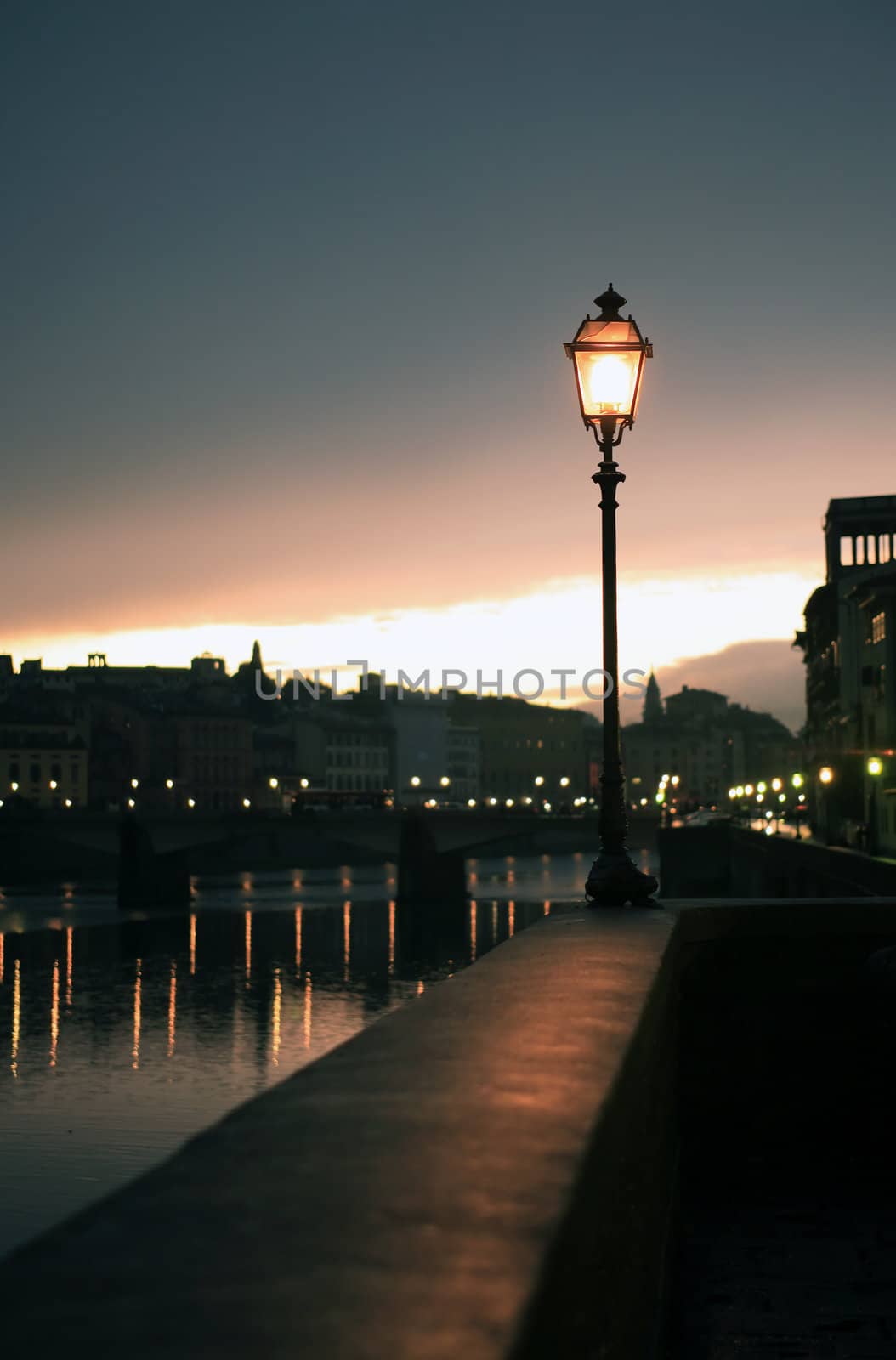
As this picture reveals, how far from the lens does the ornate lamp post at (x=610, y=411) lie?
12055 mm

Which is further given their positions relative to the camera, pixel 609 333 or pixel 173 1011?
pixel 173 1011

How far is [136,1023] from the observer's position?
41312 millimetres

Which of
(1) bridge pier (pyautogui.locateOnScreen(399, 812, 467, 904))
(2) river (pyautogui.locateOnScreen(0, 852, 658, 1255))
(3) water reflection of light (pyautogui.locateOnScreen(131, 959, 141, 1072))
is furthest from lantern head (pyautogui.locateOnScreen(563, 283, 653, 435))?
(1) bridge pier (pyautogui.locateOnScreen(399, 812, 467, 904))

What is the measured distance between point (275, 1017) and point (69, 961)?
Answer: 1578 cm

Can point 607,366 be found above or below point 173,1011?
above

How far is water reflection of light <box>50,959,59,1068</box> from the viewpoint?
1454 inches

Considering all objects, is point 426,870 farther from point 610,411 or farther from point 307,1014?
point 610,411

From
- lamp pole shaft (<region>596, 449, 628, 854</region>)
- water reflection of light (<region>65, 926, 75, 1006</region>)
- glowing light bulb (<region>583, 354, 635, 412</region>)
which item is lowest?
water reflection of light (<region>65, 926, 75, 1006</region>)

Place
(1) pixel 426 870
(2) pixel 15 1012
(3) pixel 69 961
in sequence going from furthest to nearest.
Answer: (1) pixel 426 870, (3) pixel 69 961, (2) pixel 15 1012

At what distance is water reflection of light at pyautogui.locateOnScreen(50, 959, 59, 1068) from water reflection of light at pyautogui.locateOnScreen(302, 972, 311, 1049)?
18.6 ft

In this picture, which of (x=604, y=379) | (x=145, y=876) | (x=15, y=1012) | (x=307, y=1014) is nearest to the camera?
(x=604, y=379)

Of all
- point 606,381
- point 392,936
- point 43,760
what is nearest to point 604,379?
point 606,381

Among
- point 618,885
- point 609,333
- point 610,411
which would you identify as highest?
point 609,333

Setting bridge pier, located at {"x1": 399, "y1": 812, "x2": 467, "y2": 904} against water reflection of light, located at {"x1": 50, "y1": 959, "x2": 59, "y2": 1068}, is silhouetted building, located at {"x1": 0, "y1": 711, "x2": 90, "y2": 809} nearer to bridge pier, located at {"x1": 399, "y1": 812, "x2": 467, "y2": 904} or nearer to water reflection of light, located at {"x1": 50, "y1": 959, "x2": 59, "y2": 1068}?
bridge pier, located at {"x1": 399, "y1": 812, "x2": 467, "y2": 904}
